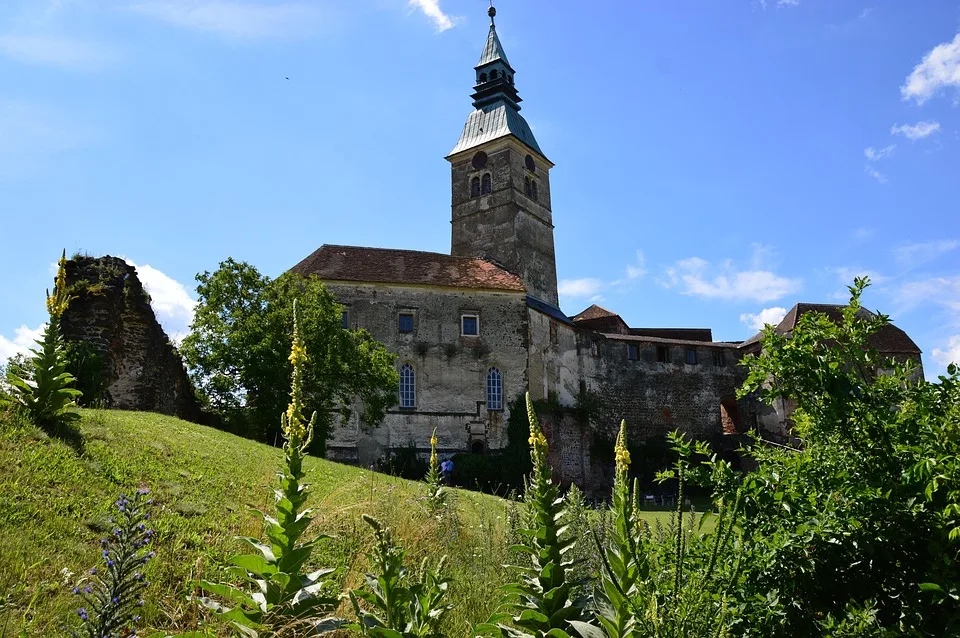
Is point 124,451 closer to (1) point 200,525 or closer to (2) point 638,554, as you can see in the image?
(1) point 200,525

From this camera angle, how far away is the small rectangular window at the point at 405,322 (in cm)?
3512

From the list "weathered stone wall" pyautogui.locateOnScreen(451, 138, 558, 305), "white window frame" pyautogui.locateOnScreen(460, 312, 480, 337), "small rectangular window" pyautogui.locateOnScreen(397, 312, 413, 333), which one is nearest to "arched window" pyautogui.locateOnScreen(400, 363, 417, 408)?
"small rectangular window" pyautogui.locateOnScreen(397, 312, 413, 333)

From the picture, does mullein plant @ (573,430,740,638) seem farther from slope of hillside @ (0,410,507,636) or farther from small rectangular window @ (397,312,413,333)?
small rectangular window @ (397,312,413,333)

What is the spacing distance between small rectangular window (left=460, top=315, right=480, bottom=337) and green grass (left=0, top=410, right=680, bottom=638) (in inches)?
1011

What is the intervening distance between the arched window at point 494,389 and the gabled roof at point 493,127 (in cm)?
1951

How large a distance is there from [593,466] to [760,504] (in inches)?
1378

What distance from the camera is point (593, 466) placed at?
38.8 meters

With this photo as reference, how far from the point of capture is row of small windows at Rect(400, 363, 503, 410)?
113 ft

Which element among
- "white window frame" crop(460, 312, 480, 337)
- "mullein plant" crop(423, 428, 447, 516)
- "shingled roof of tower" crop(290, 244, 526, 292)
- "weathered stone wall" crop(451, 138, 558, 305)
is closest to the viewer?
"mullein plant" crop(423, 428, 447, 516)

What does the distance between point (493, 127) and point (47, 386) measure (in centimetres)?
4416

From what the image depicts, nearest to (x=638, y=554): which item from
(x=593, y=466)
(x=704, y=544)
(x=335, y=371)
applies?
(x=704, y=544)

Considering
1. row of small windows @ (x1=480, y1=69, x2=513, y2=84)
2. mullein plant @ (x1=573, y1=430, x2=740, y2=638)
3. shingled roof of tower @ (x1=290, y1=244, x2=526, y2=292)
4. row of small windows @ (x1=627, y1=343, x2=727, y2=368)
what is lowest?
mullein plant @ (x1=573, y1=430, x2=740, y2=638)

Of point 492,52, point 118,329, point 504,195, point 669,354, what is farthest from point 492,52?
point 118,329

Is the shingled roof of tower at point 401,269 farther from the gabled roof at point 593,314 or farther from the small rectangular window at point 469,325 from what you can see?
the gabled roof at point 593,314
